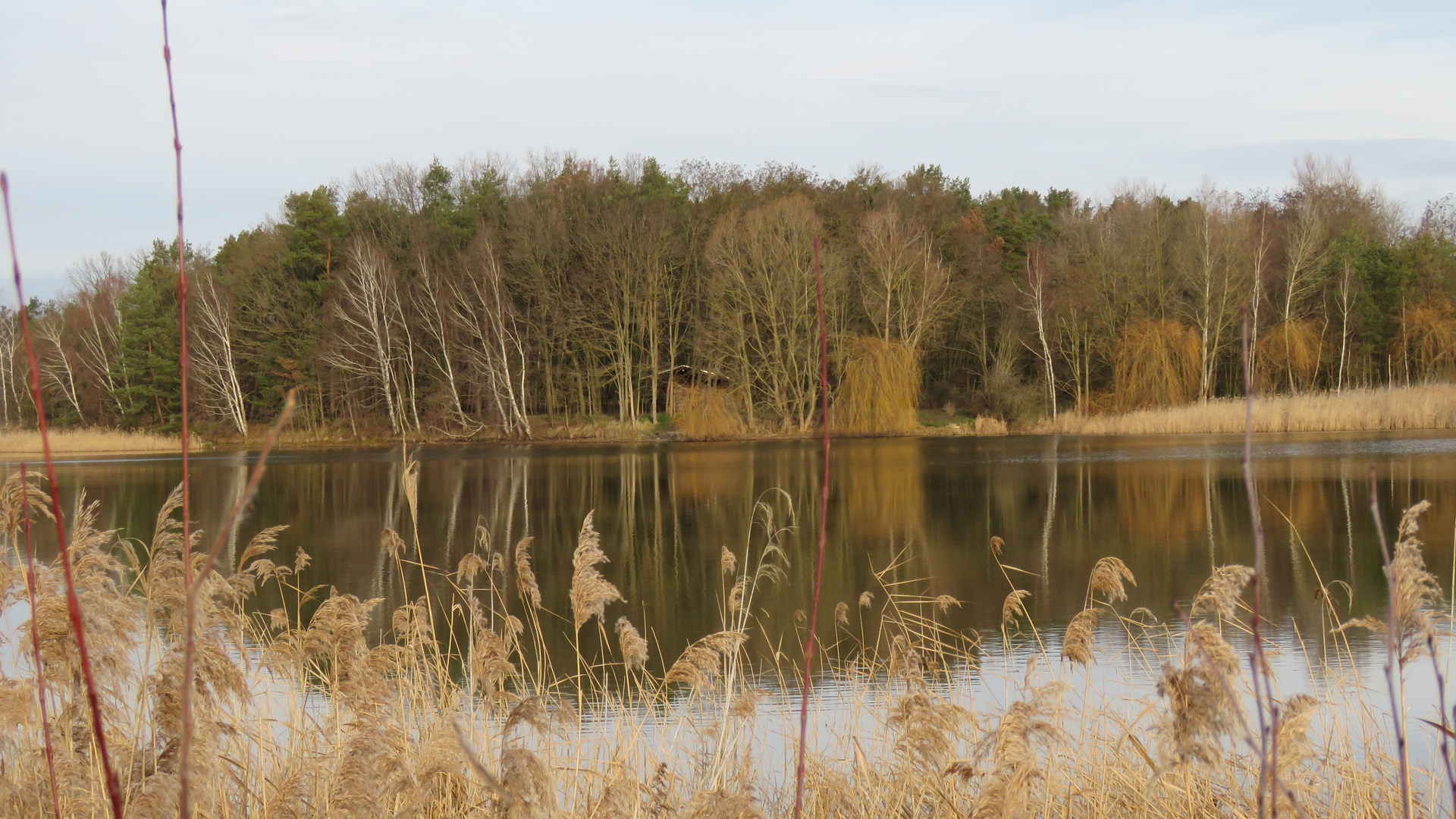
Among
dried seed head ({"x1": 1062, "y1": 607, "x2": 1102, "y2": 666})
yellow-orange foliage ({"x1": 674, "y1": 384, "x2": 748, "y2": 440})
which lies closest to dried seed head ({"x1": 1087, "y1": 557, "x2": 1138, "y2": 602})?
dried seed head ({"x1": 1062, "y1": 607, "x2": 1102, "y2": 666})

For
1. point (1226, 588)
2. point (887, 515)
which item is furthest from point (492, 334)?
point (1226, 588)

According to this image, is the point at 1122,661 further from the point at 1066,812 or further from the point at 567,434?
the point at 567,434

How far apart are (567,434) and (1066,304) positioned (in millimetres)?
19190

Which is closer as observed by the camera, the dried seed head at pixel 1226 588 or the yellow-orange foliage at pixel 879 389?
the dried seed head at pixel 1226 588

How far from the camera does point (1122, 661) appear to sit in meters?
7.47

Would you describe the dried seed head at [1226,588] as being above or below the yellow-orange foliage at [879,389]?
below

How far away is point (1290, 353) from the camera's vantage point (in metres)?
36.4

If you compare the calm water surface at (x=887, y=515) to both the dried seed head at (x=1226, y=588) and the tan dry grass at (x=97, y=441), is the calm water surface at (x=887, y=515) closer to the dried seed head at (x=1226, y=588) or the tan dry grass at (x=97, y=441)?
the dried seed head at (x=1226, y=588)

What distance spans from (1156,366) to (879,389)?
9.22 meters

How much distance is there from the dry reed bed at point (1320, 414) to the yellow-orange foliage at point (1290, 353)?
2.26m

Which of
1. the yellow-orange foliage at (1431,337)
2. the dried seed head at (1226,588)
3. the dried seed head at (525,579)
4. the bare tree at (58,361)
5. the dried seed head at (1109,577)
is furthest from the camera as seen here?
the bare tree at (58,361)

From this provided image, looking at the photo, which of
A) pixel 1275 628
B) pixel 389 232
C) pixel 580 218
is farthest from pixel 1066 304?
pixel 1275 628

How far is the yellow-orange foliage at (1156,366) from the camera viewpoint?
35.8m

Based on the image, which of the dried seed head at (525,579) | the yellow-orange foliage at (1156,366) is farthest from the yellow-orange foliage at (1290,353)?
the dried seed head at (525,579)
